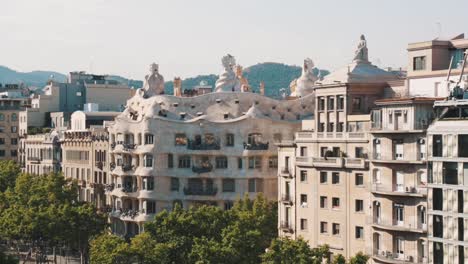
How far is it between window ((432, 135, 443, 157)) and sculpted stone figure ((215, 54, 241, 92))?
64307mm

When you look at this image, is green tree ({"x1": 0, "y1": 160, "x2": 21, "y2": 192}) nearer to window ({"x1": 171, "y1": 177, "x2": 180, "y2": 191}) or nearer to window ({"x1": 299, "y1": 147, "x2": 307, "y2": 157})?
window ({"x1": 171, "y1": 177, "x2": 180, "y2": 191})

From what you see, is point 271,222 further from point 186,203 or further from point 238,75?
point 238,75

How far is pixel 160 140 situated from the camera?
141250 mm

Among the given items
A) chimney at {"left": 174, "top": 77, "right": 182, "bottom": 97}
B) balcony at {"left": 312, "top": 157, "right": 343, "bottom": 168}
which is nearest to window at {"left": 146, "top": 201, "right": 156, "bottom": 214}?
chimney at {"left": 174, "top": 77, "right": 182, "bottom": 97}

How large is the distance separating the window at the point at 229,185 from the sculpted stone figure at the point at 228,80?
17.3 meters

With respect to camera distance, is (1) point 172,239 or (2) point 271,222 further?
(2) point 271,222

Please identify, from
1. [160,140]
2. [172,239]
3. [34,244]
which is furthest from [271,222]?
[34,244]

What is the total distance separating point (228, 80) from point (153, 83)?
427 inches

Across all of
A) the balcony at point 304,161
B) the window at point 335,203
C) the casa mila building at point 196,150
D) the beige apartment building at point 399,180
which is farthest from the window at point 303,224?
the casa mila building at point 196,150

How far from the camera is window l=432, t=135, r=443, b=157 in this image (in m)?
88.7

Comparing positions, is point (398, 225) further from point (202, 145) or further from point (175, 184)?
point (175, 184)

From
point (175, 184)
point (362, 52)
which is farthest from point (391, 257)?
point (175, 184)

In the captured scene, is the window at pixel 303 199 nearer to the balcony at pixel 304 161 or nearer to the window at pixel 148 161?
the balcony at pixel 304 161

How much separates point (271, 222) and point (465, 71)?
102 ft
